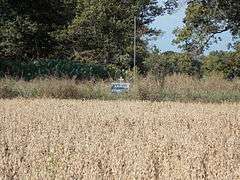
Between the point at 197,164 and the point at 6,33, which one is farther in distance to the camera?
the point at 6,33

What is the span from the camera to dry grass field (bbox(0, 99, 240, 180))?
149 inches

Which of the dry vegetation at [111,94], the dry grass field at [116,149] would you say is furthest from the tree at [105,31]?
the dry grass field at [116,149]

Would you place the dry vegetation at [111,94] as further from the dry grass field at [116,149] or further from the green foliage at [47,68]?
the green foliage at [47,68]

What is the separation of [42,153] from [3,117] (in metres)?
3.62

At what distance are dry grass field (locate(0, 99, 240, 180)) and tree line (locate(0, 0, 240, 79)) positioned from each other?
1492 cm

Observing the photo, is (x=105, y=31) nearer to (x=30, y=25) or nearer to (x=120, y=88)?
(x=30, y=25)

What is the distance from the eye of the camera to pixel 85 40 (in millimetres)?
33281

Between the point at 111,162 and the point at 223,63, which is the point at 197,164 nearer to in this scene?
the point at 111,162

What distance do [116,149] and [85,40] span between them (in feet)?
94.0

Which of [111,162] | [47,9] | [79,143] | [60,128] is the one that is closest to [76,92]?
[60,128]

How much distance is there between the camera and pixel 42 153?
4.69 m

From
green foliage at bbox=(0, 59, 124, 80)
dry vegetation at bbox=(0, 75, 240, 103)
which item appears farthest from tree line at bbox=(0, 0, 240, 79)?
dry vegetation at bbox=(0, 75, 240, 103)

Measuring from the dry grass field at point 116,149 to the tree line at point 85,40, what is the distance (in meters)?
14.9

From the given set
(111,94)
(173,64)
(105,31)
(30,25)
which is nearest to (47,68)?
(30,25)
